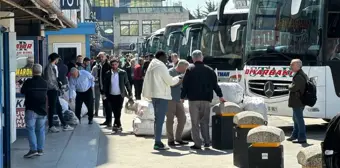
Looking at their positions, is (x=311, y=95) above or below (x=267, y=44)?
below

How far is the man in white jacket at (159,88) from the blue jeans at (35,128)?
2.23 m

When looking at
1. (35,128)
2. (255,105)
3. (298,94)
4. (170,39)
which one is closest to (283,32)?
(255,105)

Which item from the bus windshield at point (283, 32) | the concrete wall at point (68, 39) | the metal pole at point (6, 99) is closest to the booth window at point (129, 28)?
the concrete wall at point (68, 39)

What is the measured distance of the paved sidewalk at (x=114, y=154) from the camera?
38.0 ft

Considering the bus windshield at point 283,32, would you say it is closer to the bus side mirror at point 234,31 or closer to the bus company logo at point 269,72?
the bus company logo at point 269,72

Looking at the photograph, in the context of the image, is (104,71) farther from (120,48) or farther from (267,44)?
(120,48)

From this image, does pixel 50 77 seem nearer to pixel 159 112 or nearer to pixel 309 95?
pixel 159 112

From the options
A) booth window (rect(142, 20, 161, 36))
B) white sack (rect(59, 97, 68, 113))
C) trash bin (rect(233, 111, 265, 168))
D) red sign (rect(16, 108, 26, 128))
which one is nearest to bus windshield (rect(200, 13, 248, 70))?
white sack (rect(59, 97, 68, 113))

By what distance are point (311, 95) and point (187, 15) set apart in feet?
261

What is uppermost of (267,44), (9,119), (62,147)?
(267,44)

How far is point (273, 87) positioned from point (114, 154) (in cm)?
491

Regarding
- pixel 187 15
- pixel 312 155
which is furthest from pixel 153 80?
pixel 187 15

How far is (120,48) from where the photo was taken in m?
93.0

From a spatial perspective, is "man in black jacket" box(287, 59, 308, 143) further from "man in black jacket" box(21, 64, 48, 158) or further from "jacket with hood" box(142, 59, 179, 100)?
"man in black jacket" box(21, 64, 48, 158)
